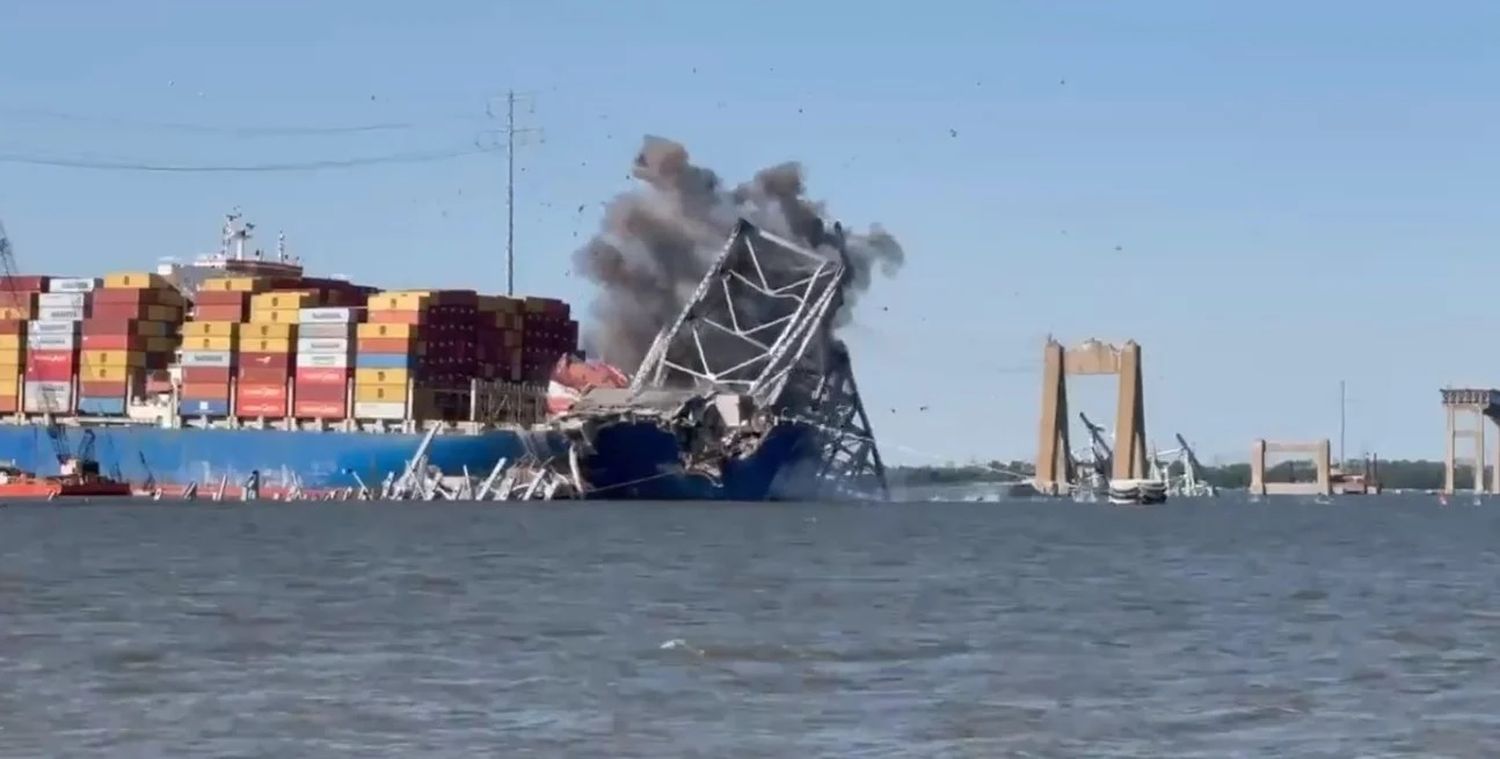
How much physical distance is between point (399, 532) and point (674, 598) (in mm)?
31335

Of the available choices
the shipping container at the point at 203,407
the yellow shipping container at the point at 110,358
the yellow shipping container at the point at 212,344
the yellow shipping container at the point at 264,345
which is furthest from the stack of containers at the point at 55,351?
the yellow shipping container at the point at 264,345

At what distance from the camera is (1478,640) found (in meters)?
38.5

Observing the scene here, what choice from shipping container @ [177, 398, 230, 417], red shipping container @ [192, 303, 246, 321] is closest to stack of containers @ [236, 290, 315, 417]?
shipping container @ [177, 398, 230, 417]

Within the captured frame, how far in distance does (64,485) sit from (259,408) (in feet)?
47.3

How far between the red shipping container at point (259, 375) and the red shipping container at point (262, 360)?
0.14 meters

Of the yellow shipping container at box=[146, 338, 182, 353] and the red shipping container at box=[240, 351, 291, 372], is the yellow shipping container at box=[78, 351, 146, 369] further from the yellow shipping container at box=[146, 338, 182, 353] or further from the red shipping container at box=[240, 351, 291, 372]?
the red shipping container at box=[240, 351, 291, 372]

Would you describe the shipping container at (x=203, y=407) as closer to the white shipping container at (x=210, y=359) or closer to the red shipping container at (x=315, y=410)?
the white shipping container at (x=210, y=359)

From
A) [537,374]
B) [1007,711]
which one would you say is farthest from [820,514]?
[1007,711]

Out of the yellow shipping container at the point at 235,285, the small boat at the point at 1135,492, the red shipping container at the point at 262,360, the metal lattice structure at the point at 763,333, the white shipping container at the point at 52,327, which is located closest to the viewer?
the metal lattice structure at the point at 763,333

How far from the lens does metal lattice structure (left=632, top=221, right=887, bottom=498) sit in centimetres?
11369

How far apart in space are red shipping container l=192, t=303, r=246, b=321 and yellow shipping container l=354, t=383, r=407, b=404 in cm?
897

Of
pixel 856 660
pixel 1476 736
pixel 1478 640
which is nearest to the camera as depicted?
pixel 1476 736

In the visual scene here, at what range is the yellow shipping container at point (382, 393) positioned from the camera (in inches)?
4572

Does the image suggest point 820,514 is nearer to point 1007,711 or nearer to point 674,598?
A: point 674,598
